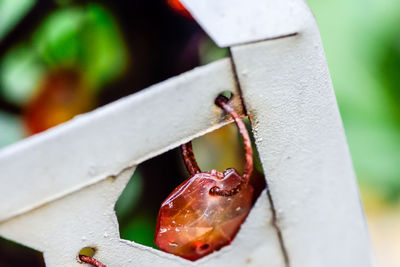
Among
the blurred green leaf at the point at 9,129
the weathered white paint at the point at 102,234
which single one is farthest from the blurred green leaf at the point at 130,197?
the weathered white paint at the point at 102,234

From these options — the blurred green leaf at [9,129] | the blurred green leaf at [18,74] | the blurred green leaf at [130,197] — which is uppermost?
the blurred green leaf at [18,74]

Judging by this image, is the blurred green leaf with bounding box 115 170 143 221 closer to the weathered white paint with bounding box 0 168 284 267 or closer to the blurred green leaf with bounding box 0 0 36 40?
the blurred green leaf with bounding box 0 0 36 40

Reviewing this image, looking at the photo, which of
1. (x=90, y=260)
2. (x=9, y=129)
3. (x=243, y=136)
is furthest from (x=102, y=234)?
(x=9, y=129)

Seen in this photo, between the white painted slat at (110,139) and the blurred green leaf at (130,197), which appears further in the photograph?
the blurred green leaf at (130,197)

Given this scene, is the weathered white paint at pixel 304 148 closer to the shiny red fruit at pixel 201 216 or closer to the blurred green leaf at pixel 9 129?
the shiny red fruit at pixel 201 216

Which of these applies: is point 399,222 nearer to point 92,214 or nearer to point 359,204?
point 359,204

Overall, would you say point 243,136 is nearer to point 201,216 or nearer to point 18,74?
point 201,216

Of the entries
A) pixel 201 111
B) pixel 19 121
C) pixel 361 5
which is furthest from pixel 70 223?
pixel 361 5
